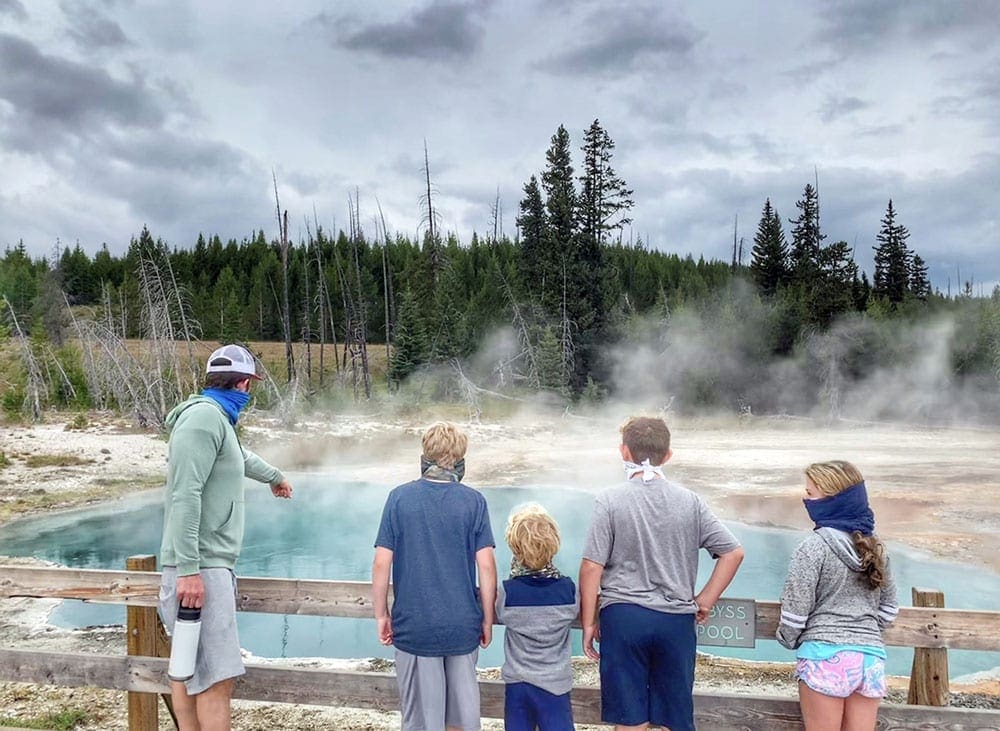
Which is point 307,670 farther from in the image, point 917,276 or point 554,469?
point 917,276

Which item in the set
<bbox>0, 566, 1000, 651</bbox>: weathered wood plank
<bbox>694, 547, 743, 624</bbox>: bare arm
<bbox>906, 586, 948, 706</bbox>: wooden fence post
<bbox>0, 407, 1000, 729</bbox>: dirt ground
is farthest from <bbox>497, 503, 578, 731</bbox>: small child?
<bbox>0, 407, 1000, 729</bbox>: dirt ground

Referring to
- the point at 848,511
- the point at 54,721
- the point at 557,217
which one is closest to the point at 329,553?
the point at 54,721

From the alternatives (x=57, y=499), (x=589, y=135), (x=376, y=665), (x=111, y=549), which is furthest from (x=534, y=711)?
(x=589, y=135)

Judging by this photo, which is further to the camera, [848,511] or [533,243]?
[533,243]

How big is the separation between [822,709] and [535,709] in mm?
852

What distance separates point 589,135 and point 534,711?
37552 mm

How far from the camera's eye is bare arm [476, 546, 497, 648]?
2496mm

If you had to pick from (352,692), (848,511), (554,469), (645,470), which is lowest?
(554,469)

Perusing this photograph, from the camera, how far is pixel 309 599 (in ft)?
9.77

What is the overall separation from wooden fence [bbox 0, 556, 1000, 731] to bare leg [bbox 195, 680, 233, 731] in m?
0.38

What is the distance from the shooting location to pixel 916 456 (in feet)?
64.2

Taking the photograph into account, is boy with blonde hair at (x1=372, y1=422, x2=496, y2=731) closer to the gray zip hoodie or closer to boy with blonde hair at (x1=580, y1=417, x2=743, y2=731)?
boy with blonde hair at (x1=580, y1=417, x2=743, y2=731)

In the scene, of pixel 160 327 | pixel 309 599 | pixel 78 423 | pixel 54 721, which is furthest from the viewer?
pixel 78 423

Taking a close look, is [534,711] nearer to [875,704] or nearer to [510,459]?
[875,704]
